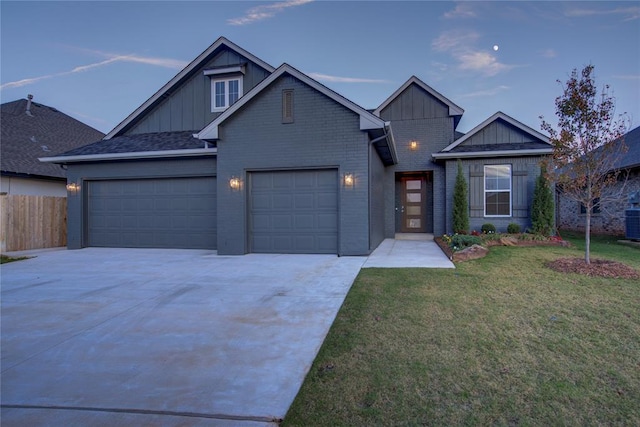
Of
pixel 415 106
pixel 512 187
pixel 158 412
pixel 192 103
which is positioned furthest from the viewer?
pixel 415 106

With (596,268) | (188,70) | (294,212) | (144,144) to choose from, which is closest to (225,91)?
(188,70)

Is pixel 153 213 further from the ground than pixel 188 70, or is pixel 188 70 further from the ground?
pixel 188 70

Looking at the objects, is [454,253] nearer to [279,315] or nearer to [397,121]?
[279,315]

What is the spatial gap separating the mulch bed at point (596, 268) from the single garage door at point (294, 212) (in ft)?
16.8

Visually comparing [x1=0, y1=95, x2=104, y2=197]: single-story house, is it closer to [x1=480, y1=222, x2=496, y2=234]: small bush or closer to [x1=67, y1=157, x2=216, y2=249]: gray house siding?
[x1=67, y1=157, x2=216, y2=249]: gray house siding

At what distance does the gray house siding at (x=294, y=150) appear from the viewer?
9.14 meters

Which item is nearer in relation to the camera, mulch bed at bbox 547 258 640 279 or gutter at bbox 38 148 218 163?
mulch bed at bbox 547 258 640 279

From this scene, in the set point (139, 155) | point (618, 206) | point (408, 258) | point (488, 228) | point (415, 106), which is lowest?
point (408, 258)

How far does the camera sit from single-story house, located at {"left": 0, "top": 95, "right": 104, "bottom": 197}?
12.6 m

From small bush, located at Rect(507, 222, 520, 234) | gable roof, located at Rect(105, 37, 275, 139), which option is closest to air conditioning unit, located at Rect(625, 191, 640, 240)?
small bush, located at Rect(507, 222, 520, 234)

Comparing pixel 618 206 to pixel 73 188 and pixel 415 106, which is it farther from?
pixel 73 188

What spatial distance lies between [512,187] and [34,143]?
19.3 metres

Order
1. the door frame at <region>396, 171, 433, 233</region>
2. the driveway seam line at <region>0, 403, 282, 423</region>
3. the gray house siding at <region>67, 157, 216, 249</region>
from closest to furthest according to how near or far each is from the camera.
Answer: the driveway seam line at <region>0, 403, 282, 423</region>, the gray house siding at <region>67, 157, 216, 249</region>, the door frame at <region>396, 171, 433, 233</region>

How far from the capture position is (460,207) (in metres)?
11.9
